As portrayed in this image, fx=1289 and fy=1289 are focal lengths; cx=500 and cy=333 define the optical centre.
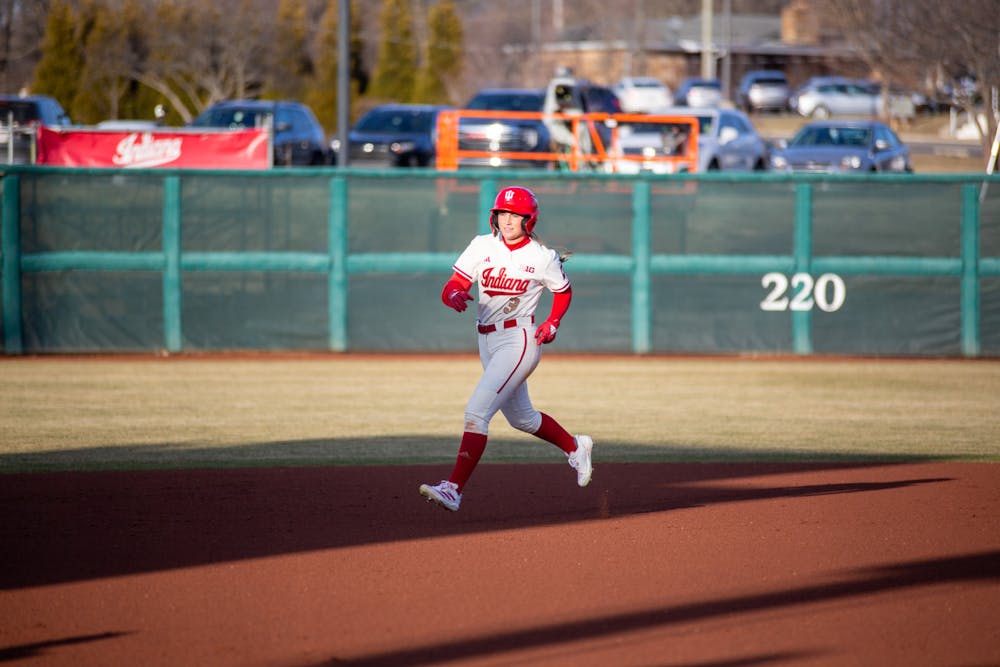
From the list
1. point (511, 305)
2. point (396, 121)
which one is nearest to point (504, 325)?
point (511, 305)

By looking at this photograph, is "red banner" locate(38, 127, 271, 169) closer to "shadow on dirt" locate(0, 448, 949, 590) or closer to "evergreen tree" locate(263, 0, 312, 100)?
"shadow on dirt" locate(0, 448, 949, 590)

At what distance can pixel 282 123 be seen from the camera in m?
27.7

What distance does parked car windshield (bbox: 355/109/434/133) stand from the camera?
28781mm

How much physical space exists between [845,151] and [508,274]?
2016 cm

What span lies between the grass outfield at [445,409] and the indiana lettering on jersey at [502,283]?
2671 millimetres

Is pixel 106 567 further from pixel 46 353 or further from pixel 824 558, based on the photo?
pixel 46 353

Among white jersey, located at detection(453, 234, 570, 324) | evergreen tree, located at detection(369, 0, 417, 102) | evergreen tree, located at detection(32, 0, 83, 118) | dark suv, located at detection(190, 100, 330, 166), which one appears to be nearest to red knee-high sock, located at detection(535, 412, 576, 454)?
white jersey, located at detection(453, 234, 570, 324)

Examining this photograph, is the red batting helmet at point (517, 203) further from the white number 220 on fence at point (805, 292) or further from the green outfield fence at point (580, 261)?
the white number 220 on fence at point (805, 292)

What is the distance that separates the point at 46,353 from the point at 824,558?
1174 centimetres

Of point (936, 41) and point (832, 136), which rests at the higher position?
point (936, 41)

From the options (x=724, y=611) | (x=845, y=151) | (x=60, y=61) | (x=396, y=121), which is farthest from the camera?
(x=60, y=61)

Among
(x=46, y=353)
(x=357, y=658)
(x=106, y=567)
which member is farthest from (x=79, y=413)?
(x=357, y=658)

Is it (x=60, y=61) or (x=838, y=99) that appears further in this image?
(x=838, y=99)

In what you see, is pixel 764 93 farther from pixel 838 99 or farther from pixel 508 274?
pixel 508 274
